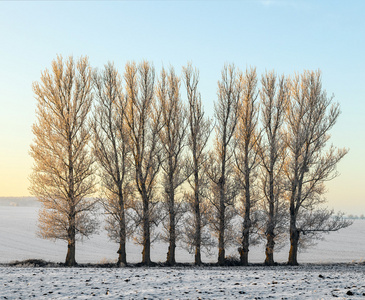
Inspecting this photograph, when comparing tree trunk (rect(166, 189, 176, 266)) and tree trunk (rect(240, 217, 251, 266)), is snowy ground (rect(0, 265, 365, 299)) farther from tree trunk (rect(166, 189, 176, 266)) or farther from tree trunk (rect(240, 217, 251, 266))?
tree trunk (rect(240, 217, 251, 266))

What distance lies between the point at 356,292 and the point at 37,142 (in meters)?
21.3

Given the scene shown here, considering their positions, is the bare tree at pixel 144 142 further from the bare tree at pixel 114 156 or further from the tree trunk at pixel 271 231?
the tree trunk at pixel 271 231

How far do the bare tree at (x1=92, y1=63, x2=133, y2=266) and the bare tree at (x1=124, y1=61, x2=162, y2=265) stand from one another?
22.6 inches

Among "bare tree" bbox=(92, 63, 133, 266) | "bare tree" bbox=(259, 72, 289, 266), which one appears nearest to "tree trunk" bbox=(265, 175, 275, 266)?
"bare tree" bbox=(259, 72, 289, 266)

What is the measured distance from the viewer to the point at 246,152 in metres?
29.3

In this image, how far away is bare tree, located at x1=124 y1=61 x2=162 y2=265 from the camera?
26.6m

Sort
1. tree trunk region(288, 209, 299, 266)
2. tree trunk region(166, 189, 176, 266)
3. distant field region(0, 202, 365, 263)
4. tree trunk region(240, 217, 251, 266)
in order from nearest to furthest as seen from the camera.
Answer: tree trunk region(166, 189, 176, 266), tree trunk region(240, 217, 251, 266), tree trunk region(288, 209, 299, 266), distant field region(0, 202, 365, 263)

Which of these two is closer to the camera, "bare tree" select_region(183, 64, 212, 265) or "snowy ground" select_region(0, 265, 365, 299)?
"snowy ground" select_region(0, 265, 365, 299)

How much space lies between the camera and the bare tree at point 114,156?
26.4m

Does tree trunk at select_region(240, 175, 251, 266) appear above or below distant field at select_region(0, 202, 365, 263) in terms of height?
above

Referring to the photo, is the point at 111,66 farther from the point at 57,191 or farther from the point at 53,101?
the point at 57,191

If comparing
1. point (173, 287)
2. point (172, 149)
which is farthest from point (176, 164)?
point (173, 287)

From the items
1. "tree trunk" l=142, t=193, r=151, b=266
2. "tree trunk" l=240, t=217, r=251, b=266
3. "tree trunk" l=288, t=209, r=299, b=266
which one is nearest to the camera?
"tree trunk" l=142, t=193, r=151, b=266

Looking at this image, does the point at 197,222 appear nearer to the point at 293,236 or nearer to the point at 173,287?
the point at 293,236
